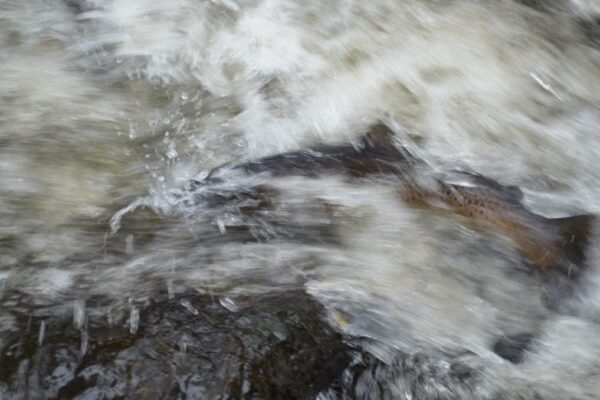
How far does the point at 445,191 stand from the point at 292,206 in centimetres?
50

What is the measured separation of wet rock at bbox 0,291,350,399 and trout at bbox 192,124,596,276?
16.3 inches

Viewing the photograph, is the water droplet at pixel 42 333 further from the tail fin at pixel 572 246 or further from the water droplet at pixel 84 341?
the tail fin at pixel 572 246

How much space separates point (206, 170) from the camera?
245 cm

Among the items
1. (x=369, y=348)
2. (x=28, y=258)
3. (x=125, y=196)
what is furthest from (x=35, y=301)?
(x=369, y=348)

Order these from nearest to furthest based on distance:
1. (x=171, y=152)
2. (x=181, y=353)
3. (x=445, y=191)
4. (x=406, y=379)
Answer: (x=181, y=353) < (x=406, y=379) < (x=445, y=191) < (x=171, y=152)

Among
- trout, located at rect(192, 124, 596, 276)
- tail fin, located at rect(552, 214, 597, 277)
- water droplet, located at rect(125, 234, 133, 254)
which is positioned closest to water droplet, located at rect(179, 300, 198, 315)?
water droplet, located at rect(125, 234, 133, 254)

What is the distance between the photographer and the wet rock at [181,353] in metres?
1.95

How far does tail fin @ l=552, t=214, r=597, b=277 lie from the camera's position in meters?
2.18

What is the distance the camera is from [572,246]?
2.19m

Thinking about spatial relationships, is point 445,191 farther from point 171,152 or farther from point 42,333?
point 42,333

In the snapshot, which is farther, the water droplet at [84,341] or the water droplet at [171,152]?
the water droplet at [171,152]

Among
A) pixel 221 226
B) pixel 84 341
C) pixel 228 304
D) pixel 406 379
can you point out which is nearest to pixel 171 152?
pixel 221 226

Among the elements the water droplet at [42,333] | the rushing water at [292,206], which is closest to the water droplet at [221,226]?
the rushing water at [292,206]

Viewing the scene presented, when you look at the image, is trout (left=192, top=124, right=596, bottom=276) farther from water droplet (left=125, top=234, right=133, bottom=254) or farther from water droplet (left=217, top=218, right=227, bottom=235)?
water droplet (left=125, top=234, right=133, bottom=254)
